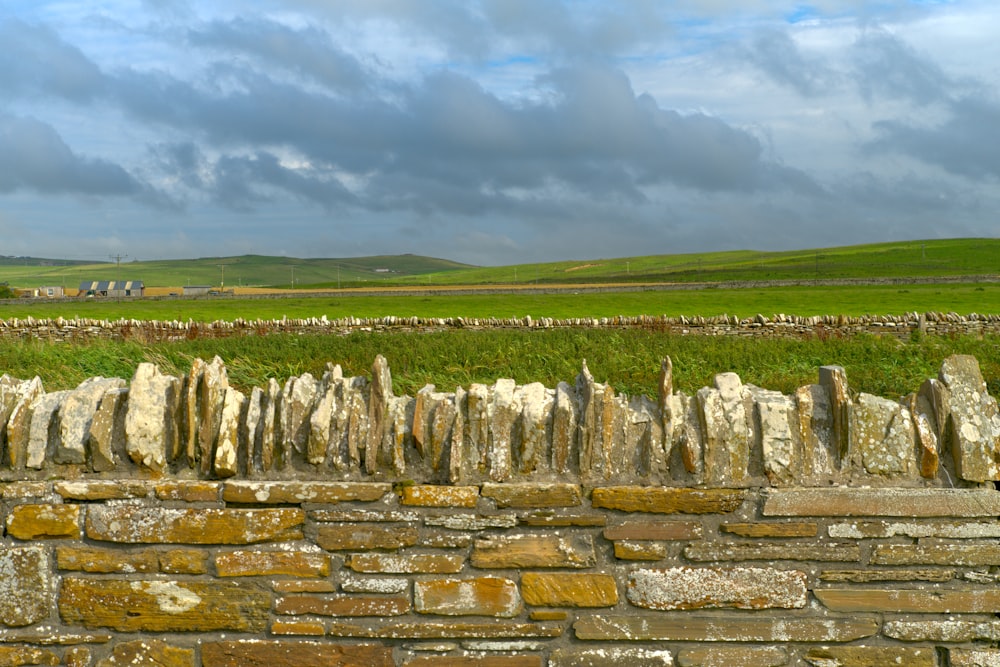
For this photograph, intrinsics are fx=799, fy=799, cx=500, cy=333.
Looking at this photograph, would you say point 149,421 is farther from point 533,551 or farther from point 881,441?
point 881,441

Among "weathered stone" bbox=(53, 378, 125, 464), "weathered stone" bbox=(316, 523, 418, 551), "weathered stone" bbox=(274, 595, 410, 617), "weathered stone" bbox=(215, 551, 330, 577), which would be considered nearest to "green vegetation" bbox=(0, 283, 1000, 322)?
"weathered stone" bbox=(53, 378, 125, 464)

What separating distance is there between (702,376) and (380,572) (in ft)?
26.0

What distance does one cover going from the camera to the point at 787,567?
358 cm

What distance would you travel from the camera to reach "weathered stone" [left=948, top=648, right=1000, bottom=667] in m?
3.62

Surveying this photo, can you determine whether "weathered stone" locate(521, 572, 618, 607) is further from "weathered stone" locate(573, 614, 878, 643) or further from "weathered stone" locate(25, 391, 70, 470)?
"weathered stone" locate(25, 391, 70, 470)

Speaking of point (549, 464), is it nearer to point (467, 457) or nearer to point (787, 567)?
point (467, 457)

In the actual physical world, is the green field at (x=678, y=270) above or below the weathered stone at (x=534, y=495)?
above

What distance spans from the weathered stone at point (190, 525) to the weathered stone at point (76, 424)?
0.27 m

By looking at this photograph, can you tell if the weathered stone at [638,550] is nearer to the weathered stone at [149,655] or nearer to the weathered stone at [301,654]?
the weathered stone at [301,654]

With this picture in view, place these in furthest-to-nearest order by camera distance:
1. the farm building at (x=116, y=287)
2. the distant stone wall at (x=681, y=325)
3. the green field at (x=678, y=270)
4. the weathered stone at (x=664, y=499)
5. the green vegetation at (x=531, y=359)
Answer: the farm building at (x=116, y=287) < the green field at (x=678, y=270) < the distant stone wall at (x=681, y=325) < the green vegetation at (x=531, y=359) < the weathered stone at (x=664, y=499)

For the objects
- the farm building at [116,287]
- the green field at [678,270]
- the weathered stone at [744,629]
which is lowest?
the weathered stone at [744,629]

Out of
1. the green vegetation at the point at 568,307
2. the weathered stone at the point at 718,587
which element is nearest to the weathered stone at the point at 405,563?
the weathered stone at the point at 718,587

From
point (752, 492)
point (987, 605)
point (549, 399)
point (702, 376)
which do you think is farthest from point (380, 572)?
point (702, 376)

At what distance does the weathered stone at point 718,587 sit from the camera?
357cm
